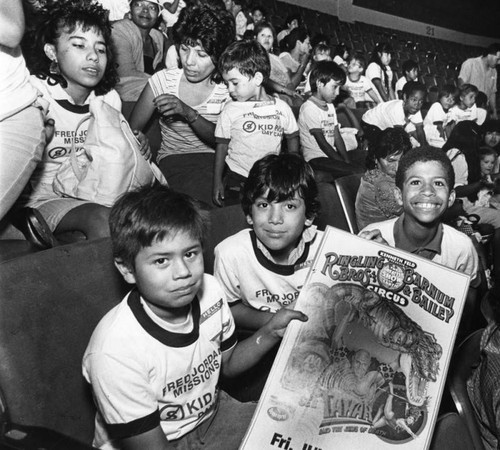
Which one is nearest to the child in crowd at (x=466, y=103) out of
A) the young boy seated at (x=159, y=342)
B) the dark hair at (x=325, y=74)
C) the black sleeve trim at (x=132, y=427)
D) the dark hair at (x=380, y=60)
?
the dark hair at (x=380, y=60)

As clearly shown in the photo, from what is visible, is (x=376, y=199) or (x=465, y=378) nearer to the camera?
(x=465, y=378)

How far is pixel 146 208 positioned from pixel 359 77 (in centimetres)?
562

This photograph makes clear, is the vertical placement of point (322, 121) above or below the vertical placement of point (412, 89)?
below

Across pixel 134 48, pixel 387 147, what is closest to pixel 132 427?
pixel 387 147

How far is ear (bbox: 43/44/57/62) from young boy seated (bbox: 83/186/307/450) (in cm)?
87

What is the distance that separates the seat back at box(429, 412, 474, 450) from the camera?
1197 millimetres

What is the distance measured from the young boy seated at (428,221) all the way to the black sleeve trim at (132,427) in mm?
896

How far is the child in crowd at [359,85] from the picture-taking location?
6246 mm

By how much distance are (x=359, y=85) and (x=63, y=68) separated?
16.1 feet

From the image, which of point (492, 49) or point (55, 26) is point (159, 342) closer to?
point (55, 26)

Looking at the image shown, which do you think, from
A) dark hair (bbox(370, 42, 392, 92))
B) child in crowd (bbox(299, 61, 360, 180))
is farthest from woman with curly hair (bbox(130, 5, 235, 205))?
dark hair (bbox(370, 42, 392, 92))

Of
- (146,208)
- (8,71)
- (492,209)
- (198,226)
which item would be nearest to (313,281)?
(198,226)

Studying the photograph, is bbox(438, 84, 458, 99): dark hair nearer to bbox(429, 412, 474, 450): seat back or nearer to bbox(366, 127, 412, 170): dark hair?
bbox(366, 127, 412, 170): dark hair

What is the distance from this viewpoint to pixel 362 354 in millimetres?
1151
